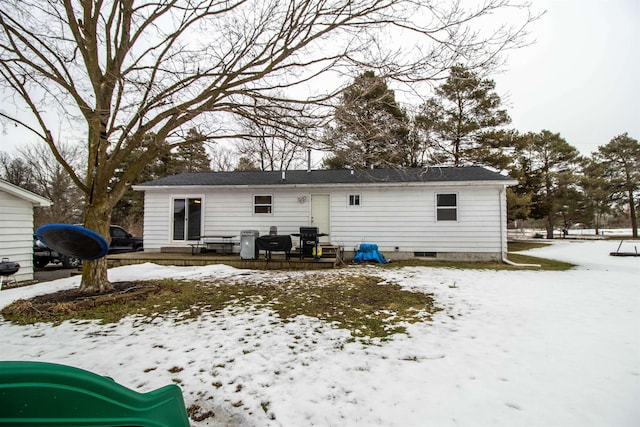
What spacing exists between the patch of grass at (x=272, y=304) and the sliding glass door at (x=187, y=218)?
4951 mm

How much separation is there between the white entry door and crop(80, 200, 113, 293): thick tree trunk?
6635 millimetres

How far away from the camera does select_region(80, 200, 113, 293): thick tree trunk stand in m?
5.33

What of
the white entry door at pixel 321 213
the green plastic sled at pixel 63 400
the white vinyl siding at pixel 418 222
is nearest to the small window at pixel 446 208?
the white vinyl siding at pixel 418 222

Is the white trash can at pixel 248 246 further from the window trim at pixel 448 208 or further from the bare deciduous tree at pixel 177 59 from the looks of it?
the window trim at pixel 448 208

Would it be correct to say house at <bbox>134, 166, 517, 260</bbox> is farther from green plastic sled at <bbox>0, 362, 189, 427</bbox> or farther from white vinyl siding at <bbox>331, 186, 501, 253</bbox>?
green plastic sled at <bbox>0, 362, 189, 427</bbox>

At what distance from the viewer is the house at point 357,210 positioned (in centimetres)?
1010

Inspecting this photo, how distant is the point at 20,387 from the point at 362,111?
5.09 meters

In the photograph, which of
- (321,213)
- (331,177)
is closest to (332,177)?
(331,177)

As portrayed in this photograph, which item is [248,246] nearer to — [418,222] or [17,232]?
[418,222]

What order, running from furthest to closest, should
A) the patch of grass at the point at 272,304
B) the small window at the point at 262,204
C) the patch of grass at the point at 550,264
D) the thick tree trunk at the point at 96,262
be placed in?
the small window at the point at 262,204, the patch of grass at the point at 550,264, the thick tree trunk at the point at 96,262, the patch of grass at the point at 272,304

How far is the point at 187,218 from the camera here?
11164 mm

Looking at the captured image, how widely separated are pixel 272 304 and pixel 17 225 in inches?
344

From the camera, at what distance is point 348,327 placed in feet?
12.5

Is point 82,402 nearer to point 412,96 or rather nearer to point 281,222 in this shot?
point 412,96
